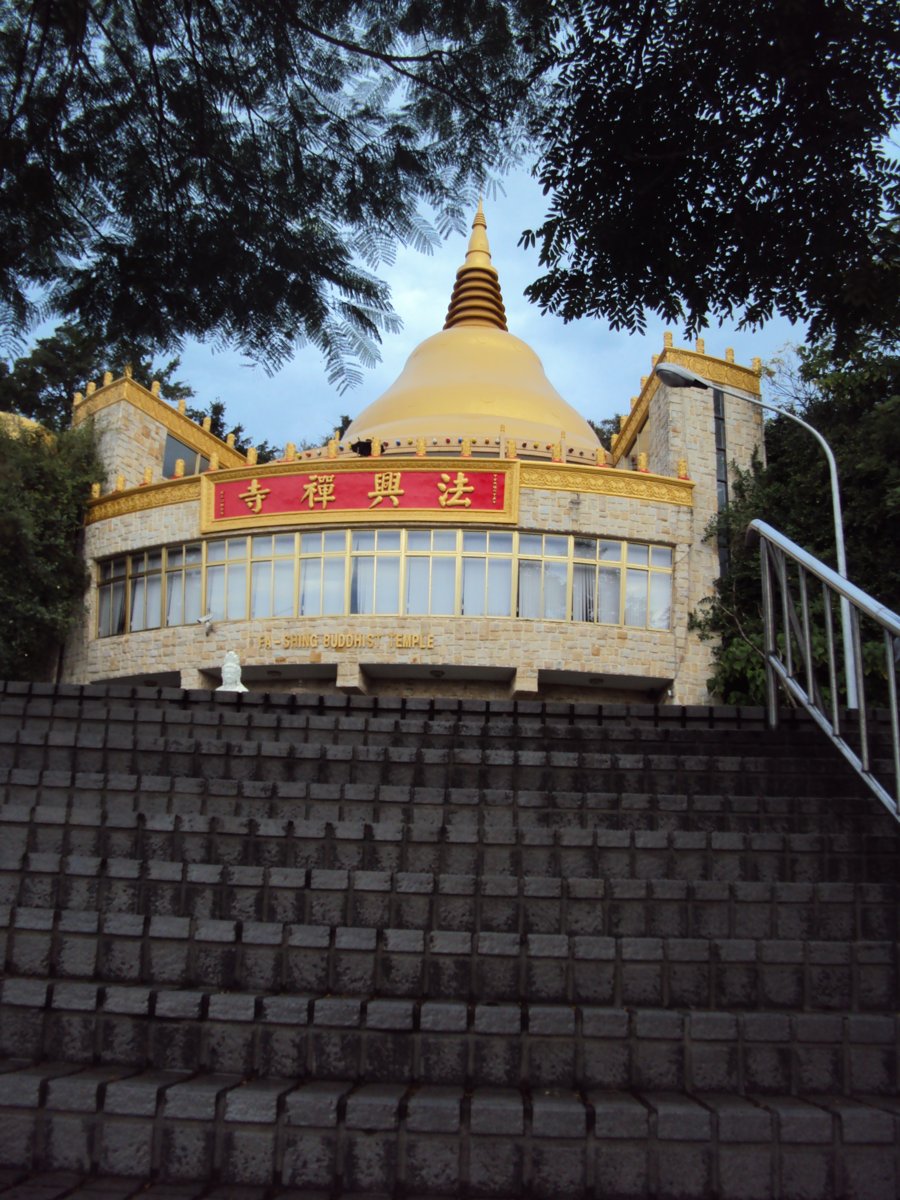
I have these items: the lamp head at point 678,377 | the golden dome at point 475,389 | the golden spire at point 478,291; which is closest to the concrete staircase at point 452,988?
the lamp head at point 678,377

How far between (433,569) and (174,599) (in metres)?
6.03

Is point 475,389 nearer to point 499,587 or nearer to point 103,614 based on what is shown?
point 499,587

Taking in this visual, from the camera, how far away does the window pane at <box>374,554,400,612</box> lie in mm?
20234

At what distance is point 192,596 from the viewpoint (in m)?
21.6

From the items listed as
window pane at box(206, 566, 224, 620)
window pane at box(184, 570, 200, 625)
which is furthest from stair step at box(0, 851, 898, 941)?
window pane at box(184, 570, 200, 625)

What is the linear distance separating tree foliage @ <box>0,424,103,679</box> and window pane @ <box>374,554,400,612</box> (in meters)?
7.59

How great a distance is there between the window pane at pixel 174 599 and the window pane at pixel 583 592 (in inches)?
339

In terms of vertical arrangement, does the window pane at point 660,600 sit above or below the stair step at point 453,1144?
above

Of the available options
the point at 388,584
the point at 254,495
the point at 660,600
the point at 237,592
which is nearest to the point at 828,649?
the point at 388,584

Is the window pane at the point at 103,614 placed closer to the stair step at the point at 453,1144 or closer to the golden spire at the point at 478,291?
the golden spire at the point at 478,291

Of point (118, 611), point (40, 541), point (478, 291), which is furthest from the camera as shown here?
point (478, 291)

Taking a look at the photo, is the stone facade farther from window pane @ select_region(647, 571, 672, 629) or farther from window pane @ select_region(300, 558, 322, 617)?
window pane @ select_region(300, 558, 322, 617)

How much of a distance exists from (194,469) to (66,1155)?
2601cm

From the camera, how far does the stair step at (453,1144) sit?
272cm
